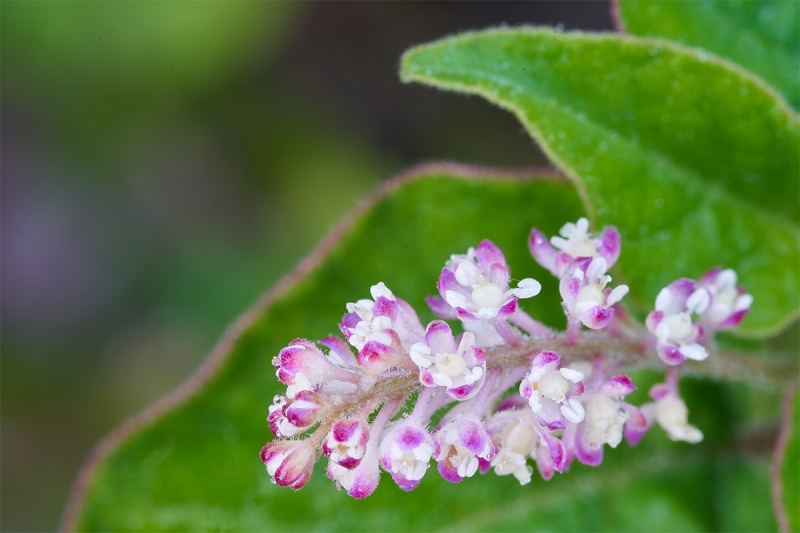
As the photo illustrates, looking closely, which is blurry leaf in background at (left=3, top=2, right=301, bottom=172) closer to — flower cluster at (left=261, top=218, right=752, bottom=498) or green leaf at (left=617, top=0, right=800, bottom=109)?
green leaf at (left=617, top=0, right=800, bottom=109)

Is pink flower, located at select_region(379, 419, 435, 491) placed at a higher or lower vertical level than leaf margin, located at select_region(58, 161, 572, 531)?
lower

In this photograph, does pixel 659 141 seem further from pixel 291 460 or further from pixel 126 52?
pixel 126 52

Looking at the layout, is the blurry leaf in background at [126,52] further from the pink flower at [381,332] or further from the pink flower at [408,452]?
the pink flower at [408,452]

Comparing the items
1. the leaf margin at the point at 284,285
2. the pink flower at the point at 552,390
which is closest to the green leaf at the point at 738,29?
the leaf margin at the point at 284,285

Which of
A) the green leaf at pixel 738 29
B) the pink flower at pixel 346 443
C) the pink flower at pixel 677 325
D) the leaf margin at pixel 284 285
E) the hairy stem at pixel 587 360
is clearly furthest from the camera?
the leaf margin at pixel 284 285

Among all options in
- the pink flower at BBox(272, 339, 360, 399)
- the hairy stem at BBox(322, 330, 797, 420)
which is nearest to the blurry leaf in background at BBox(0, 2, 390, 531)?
the hairy stem at BBox(322, 330, 797, 420)
